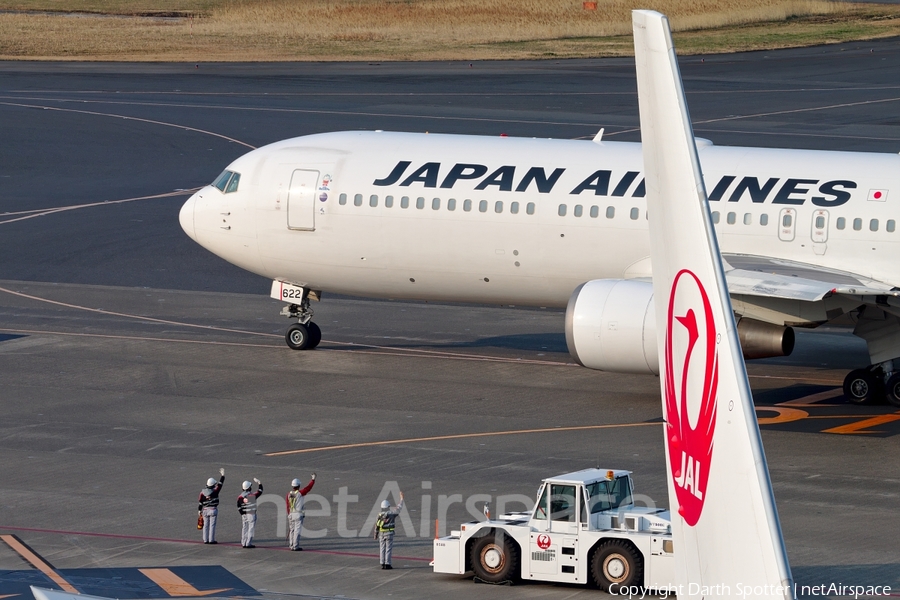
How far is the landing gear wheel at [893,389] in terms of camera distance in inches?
1189

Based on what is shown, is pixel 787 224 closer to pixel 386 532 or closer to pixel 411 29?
pixel 386 532

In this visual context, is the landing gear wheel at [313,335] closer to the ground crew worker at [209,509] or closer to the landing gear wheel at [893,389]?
the ground crew worker at [209,509]

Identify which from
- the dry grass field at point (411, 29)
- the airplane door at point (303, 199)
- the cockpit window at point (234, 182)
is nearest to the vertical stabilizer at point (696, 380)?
the airplane door at point (303, 199)

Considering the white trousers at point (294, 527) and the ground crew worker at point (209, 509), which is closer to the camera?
the white trousers at point (294, 527)

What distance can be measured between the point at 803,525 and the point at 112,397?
15.5 meters

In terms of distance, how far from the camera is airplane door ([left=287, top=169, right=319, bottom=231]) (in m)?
34.3

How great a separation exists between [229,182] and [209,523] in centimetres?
1466

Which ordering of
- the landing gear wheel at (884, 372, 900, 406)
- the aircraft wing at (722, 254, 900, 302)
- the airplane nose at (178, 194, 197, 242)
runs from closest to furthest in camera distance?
the aircraft wing at (722, 254, 900, 302), the landing gear wheel at (884, 372, 900, 406), the airplane nose at (178, 194, 197, 242)

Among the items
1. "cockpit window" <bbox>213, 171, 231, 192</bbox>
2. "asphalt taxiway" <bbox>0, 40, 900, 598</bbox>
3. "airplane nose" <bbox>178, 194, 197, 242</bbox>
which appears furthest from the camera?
"airplane nose" <bbox>178, 194, 197, 242</bbox>

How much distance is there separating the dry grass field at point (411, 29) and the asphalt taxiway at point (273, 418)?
113 ft

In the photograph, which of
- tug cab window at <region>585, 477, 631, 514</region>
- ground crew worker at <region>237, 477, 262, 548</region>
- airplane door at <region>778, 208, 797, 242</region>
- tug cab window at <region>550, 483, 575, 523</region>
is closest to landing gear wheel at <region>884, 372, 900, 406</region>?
airplane door at <region>778, 208, 797, 242</region>

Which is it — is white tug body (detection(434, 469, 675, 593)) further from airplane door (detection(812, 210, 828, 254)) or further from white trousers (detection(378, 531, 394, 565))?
airplane door (detection(812, 210, 828, 254))

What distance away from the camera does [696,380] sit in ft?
27.9

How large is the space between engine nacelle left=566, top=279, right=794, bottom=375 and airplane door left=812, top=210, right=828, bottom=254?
286 cm
